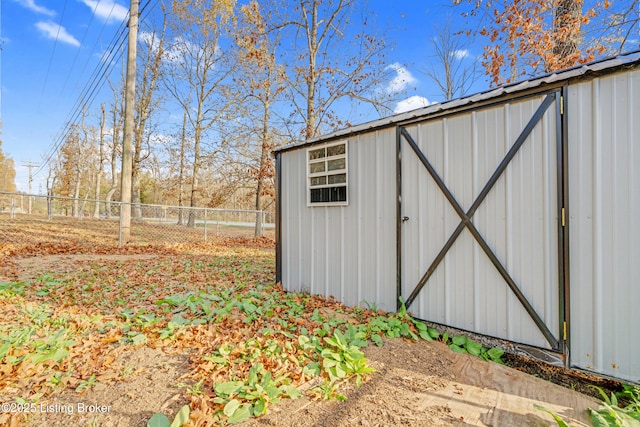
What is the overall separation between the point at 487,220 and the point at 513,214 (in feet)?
0.72

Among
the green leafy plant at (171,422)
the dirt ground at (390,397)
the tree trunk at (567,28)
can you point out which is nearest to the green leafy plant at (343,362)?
the dirt ground at (390,397)

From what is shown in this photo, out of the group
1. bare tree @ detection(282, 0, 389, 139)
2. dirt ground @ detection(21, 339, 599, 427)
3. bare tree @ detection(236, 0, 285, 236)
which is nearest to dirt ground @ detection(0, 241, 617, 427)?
dirt ground @ detection(21, 339, 599, 427)

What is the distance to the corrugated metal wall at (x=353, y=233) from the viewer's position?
12.0 ft

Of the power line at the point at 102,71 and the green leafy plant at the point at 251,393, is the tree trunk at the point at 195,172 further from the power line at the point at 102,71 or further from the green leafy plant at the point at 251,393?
the green leafy plant at the point at 251,393

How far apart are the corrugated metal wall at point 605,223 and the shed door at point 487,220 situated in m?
0.12

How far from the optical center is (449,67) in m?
12.6

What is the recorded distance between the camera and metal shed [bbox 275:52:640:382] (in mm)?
2217

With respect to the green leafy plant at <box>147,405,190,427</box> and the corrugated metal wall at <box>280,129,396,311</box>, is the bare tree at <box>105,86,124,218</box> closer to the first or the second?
the corrugated metal wall at <box>280,129,396,311</box>

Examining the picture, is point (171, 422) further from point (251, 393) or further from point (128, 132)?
point (128, 132)

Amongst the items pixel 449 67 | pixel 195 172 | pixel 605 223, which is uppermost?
pixel 449 67

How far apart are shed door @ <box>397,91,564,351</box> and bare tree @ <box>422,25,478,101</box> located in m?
11.0

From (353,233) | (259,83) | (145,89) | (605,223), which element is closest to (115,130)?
(145,89)

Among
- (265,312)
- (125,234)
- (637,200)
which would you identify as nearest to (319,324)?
(265,312)

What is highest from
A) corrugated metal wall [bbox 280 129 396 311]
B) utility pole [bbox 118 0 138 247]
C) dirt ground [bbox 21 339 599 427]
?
utility pole [bbox 118 0 138 247]
